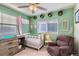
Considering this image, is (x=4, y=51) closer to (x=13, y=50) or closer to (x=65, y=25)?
(x=13, y=50)

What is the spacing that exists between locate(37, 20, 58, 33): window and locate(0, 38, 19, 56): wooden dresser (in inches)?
16.3

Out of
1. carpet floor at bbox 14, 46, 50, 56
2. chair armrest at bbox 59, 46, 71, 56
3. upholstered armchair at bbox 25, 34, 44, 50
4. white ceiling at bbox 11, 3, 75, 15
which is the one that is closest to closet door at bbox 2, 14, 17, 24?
white ceiling at bbox 11, 3, 75, 15

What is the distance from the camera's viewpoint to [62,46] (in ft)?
4.58

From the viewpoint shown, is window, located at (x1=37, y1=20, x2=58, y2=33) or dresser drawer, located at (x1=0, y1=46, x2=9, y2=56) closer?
dresser drawer, located at (x1=0, y1=46, x2=9, y2=56)

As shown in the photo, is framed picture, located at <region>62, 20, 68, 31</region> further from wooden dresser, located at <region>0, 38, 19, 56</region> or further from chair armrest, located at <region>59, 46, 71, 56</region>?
wooden dresser, located at <region>0, 38, 19, 56</region>

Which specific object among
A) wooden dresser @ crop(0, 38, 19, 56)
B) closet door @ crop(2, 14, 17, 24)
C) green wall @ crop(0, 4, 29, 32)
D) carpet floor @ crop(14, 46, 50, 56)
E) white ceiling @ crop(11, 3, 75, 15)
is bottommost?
carpet floor @ crop(14, 46, 50, 56)

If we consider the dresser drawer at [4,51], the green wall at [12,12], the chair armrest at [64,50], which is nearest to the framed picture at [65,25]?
the chair armrest at [64,50]

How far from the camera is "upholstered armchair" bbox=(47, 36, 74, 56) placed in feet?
4.38

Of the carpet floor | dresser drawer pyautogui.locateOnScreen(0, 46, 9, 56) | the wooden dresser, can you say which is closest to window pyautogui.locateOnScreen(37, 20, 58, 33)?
the carpet floor

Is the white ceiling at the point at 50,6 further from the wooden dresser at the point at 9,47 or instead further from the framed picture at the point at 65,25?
the wooden dresser at the point at 9,47

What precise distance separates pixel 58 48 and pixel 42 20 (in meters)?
0.50

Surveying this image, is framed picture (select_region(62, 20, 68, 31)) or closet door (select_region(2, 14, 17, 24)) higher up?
closet door (select_region(2, 14, 17, 24))

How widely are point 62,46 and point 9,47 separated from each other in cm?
82

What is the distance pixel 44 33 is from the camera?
1.41 m
